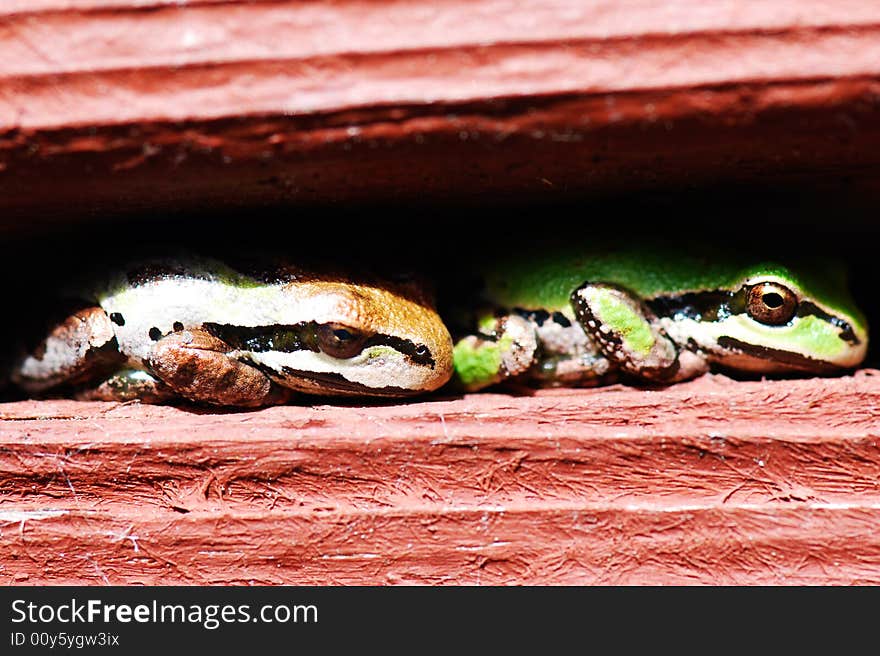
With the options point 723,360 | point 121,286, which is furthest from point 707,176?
point 121,286

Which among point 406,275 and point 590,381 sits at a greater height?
point 406,275

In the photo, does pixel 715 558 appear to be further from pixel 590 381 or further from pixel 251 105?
pixel 251 105

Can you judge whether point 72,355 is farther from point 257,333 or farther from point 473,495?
point 473,495

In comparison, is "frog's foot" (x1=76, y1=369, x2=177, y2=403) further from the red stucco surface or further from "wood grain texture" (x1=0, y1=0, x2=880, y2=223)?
"wood grain texture" (x1=0, y1=0, x2=880, y2=223)

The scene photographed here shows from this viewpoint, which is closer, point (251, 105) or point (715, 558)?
point (251, 105)

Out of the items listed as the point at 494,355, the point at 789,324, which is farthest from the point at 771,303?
the point at 494,355

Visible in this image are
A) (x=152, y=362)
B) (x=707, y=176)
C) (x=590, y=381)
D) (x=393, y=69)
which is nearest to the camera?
(x=393, y=69)
